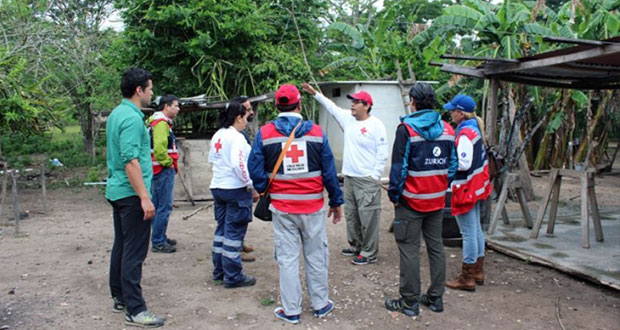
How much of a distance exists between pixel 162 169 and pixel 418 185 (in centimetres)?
337

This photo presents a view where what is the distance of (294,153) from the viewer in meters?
4.14

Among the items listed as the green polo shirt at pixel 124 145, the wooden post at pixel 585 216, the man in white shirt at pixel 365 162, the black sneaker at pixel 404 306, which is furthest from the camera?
the wooden post at pixel 585 216

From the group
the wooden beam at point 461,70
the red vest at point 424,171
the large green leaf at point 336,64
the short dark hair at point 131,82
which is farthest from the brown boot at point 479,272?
the large green leaf at point 336,64

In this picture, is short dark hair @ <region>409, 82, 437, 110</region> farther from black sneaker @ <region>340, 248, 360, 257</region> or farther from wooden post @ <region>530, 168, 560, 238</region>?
wooden post @ <region>530, 168, 560, 238</region>

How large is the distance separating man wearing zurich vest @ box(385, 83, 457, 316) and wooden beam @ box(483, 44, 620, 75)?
1.69m

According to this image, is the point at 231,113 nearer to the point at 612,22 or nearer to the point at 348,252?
the point at 348,252

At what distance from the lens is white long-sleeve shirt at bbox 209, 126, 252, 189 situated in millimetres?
4812

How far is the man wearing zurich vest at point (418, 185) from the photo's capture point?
4.20 meters

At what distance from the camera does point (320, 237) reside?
427cm

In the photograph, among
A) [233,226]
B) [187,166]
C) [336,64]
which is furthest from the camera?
[336,64]

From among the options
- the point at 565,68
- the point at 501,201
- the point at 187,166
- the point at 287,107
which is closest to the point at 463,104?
the point at 287,107

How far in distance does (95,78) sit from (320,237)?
38.8 feet

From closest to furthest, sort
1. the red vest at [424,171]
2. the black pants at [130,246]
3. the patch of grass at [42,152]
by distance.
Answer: the black pants at [130,246] < the red vest at [424,171] < the patch of grass at [42,152]

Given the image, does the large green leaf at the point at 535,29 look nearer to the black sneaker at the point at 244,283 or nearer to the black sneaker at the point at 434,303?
the black sneaker at the point at 434,303
